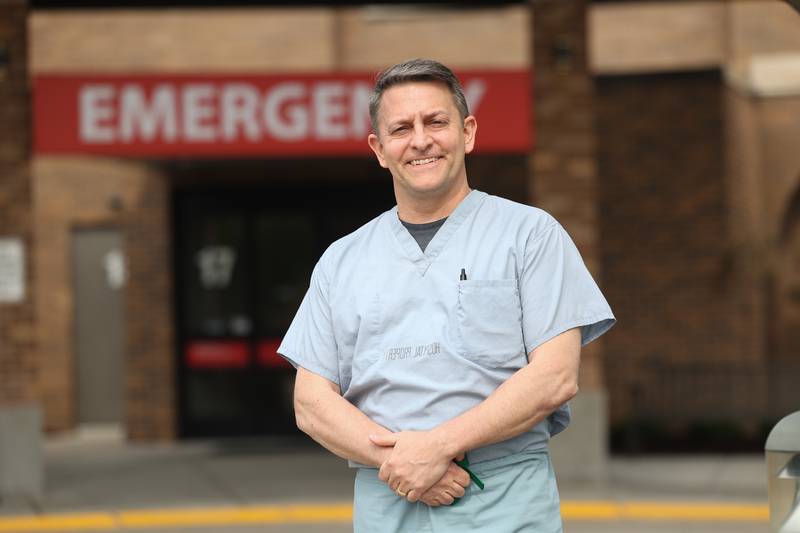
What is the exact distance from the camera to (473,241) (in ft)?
9.52

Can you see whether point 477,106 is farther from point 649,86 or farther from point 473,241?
point 473,241

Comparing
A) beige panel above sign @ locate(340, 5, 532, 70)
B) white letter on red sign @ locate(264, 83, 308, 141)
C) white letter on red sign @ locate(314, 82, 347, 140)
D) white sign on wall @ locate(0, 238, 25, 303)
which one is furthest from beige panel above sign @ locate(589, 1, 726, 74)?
white sign on wall @ locate(0, 238, 25, 303)

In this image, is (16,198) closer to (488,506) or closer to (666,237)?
(666,237)

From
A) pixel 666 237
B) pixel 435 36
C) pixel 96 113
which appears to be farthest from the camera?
pixel 435 36

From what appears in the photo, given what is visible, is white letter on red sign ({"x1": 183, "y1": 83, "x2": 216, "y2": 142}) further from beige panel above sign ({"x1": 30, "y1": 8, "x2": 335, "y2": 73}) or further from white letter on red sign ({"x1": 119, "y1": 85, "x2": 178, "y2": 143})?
beige panel above sign ({"x1": 30, "y1": 8, "x2": 335, "y2": 73})

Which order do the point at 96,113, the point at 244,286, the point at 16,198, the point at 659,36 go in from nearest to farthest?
1. the point at 96,113
2. the point at 16,198
3. the point at 244,286
4. the point at 659,36

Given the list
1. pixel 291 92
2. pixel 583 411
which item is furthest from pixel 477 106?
pixel 583 411

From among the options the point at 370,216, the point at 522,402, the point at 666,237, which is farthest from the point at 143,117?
the point at 522,402

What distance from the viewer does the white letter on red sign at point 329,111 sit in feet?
33.8

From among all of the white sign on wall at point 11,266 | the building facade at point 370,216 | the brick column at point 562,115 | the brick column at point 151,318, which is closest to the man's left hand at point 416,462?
the brick column at point 562,115

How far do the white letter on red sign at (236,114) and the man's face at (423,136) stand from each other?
7.47 metres

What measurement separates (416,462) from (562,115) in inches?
313

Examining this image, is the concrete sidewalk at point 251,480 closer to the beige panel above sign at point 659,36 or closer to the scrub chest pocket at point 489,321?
the beige panel above sign at point 659,36

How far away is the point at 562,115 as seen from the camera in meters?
10.4
